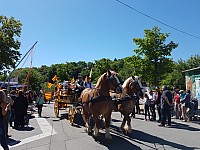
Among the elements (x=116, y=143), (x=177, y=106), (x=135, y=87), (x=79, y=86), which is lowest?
(x=116, y=143)

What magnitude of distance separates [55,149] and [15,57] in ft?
72.7

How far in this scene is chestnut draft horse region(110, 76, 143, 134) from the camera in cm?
884

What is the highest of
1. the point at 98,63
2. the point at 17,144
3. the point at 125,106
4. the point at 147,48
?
the point at 98,63

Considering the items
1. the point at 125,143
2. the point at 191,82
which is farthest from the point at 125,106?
the point at 191,82

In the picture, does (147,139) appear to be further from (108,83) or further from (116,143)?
(108,83)

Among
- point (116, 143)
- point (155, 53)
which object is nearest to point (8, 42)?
point (155, 53)

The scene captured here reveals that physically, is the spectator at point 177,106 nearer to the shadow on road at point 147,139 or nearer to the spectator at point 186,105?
the spectator at point 186,105

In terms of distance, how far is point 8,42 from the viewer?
2533 cm

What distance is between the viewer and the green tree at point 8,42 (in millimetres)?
24922

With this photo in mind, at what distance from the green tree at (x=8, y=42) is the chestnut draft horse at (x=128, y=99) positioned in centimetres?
1948

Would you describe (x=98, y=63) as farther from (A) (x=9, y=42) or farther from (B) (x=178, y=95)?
(B) (x=178, y=95)

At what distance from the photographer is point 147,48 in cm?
2319

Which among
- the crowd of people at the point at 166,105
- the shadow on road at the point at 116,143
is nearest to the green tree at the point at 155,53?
the crowd of people at the point at 166,105

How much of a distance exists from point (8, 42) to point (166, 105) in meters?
20.5
